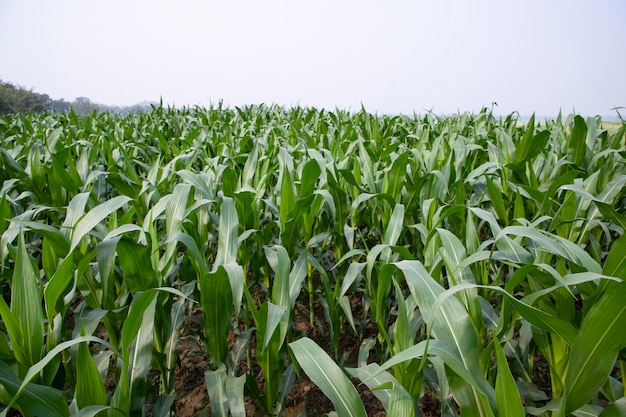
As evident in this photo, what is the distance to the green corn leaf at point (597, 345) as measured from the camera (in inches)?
23.6

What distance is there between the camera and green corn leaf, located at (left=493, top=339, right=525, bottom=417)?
1.96 feet

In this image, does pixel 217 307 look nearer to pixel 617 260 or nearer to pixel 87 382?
pixel 87 382

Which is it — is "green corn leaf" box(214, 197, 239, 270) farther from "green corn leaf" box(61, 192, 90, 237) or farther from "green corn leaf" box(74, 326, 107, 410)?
"green corn leaf" box(61, 192, 90, 237)

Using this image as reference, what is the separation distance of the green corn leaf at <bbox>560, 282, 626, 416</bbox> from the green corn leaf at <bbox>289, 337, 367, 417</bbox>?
391 millimetres

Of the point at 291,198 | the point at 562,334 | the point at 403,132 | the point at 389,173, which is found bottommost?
the point at 562,334

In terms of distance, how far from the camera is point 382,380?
90cm

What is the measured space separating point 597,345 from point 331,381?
52 cm

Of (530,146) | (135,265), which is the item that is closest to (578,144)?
(530,146)

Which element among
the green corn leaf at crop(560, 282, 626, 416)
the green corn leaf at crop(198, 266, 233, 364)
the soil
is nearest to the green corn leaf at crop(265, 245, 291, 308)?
the green corn leaf at crop(198, 266, 233, 364)

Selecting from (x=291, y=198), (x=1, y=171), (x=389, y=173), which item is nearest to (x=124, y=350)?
(x=291, y=198)

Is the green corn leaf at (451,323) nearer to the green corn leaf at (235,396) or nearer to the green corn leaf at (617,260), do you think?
the green corn leaf at (617,260)

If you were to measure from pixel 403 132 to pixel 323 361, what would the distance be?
11.5 feet

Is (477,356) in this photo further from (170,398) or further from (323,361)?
(170,398)

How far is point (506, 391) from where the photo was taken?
61 cm
